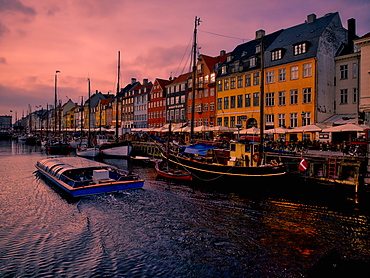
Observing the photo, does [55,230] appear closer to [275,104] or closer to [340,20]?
[275,104]

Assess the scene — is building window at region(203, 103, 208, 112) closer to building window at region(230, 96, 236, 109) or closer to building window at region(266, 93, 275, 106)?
building window at region(230, 96, 236, 109)

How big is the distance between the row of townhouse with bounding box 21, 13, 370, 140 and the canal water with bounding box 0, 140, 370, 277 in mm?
14289

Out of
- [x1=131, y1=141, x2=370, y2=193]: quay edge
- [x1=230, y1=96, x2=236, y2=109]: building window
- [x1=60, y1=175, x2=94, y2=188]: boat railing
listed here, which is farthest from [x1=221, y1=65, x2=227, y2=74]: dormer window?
[x1=60, y1=175, x2=94, y2=188]: boat railing

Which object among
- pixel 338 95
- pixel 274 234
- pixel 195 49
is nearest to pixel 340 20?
pixel 338 95

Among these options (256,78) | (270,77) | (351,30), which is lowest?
(270,77)

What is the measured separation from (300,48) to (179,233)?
34758 mm

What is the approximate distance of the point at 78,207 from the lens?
16.1 metres

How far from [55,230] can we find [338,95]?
37.5 metres

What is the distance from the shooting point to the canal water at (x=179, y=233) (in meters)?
9.23

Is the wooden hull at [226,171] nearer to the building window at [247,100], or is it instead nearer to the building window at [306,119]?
the building window at [306,119]

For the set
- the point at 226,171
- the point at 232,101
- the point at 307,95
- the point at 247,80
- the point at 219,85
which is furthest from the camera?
the point at 219,85

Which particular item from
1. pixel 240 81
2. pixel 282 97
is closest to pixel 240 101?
pixel 240 81

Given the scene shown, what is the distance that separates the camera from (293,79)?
37719mm

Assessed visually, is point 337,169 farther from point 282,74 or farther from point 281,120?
point 282,74
